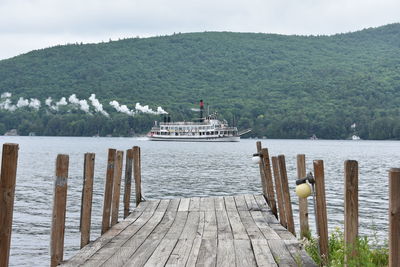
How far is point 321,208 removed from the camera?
701 cm

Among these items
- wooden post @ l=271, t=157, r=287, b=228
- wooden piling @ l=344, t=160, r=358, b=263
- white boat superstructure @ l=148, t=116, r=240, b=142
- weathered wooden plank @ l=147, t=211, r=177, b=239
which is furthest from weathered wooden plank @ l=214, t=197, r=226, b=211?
white boat superstructure @ l=148, t=116, r=240, b=142

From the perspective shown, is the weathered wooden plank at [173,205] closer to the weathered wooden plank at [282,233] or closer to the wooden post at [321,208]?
A: the weathered wooden plank at [282,233]

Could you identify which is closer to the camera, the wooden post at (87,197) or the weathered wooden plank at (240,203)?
the wooden post at (87,197)

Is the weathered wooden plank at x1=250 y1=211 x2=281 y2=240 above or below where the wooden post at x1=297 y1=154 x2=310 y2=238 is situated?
below

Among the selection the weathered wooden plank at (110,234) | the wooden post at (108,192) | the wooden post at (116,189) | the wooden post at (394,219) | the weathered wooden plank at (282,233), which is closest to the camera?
the wooden post at (394,219)

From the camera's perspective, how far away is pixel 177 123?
123m

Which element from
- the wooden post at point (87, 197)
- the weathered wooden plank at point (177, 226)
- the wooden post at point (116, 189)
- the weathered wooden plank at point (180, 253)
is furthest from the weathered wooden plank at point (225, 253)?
the wooden post at point (116, 189)

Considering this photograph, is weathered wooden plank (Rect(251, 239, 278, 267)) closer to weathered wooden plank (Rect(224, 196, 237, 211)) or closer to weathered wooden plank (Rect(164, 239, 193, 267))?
weathered wooden plank (Rect(164, 239, 193, 267))

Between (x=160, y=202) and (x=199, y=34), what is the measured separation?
15050cm

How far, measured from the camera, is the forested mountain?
12219 cm

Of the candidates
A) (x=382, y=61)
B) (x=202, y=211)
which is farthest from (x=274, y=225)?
(x=382, y=61)

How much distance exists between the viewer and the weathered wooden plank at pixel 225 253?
6.45m

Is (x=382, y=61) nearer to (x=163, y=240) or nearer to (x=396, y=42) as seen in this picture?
(x=396, y=42)

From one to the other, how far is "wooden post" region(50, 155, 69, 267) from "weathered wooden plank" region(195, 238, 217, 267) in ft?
5.29
